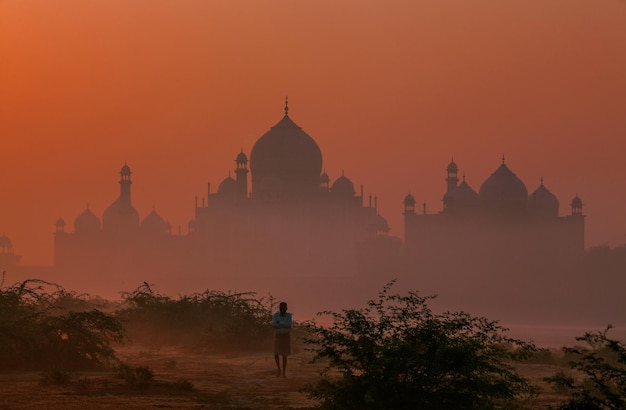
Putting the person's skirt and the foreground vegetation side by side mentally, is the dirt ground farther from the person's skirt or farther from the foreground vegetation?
the person's skirt

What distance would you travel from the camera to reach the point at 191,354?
18234 millimetres

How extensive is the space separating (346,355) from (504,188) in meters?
63.5

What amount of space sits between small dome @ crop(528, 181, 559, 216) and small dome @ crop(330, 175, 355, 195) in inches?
390

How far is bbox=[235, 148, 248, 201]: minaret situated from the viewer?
77.4 meters

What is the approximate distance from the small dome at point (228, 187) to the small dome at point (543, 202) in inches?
631

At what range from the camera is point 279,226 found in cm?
7856

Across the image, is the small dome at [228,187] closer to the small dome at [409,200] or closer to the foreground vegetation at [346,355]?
the small dome at [409,200]

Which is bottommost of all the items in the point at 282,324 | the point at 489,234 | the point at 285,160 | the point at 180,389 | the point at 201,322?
the point at 180,389

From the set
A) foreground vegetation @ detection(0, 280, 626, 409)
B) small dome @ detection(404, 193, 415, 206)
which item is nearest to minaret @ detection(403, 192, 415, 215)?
small dome @ detection(404, 193, 415, 206)

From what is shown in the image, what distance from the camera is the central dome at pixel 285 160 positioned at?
7612cm

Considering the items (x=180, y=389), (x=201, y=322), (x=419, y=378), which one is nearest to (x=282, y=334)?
(x=180, y=389)

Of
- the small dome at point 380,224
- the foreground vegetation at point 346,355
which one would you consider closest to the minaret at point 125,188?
the small dome at point 380,224

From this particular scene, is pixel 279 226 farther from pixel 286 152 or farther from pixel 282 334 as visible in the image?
pixel 282 334

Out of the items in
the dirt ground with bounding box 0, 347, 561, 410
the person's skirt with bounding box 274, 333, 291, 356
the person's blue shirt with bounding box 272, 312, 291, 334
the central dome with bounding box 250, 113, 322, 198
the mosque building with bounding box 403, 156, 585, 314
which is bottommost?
the dirt ground with bounding box 0, 347, 561, 410
